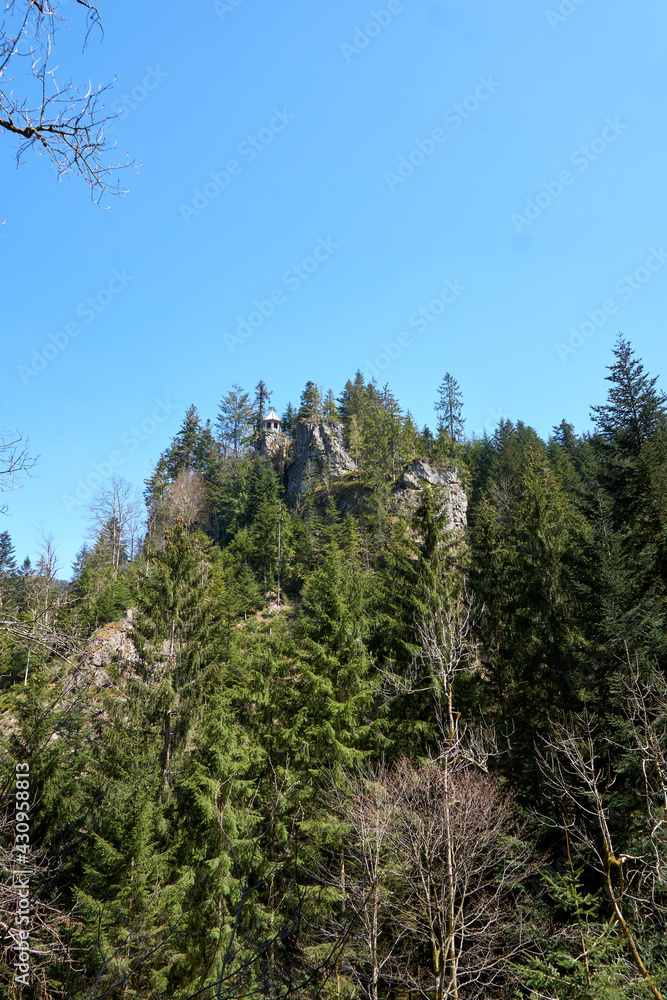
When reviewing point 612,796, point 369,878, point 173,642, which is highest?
point 173,642

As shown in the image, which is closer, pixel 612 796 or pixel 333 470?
pixel 612 796

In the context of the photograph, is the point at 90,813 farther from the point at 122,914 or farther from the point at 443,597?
the point at 443,597

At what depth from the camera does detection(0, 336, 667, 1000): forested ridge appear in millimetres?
10953

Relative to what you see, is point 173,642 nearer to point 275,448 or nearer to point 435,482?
point 435,482

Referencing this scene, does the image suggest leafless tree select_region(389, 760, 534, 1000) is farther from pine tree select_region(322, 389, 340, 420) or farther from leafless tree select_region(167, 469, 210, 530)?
pine tree select_region(322, 389, 340, 420)

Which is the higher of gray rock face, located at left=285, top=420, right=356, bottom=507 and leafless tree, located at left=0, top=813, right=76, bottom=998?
gray rock face, located at left=285, top=420, right=356, bottom=507

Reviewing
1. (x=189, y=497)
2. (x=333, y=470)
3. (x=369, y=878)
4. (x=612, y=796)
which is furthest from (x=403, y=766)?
(x=333, y=470)

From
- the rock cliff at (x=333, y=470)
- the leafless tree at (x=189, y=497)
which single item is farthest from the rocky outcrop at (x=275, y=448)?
the leafless tree at (x=189, y=497)

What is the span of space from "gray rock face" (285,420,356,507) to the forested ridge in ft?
124

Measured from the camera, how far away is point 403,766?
1403cm

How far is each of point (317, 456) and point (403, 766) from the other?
49.0m

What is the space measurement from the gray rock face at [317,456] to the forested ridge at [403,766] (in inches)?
1487

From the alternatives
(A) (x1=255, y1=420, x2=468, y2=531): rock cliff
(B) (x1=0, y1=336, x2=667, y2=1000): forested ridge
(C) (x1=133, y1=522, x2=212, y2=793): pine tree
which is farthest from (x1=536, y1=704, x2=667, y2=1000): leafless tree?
(A) (x1=255, y1=420, x2=468, y2=531): rock cliff

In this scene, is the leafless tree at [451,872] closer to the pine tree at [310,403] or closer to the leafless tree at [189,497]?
the leafless tree at [189,497]
